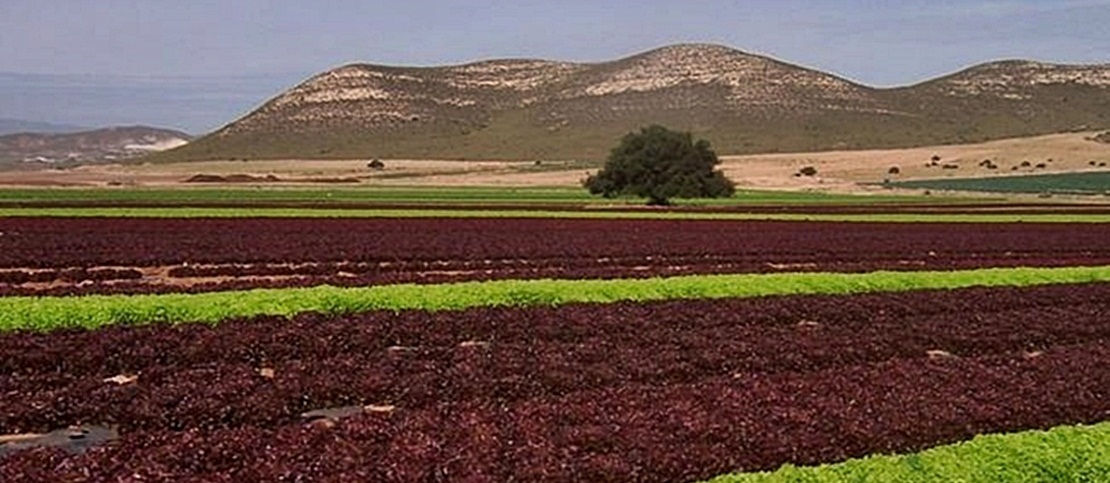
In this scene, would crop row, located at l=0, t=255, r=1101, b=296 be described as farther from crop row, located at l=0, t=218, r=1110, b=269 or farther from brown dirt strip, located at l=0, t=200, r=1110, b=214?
brown dirt strip, located at l=0, t=200, r=1110, b=214

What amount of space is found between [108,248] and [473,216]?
22125 mm

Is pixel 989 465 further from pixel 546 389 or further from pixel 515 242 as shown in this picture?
pixel 515 242

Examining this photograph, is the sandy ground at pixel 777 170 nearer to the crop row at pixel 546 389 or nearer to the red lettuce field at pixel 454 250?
the red lettuce field at pixel 454 250

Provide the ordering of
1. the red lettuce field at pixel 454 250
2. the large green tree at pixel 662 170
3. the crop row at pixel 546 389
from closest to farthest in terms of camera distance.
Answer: the crop row at pixel 546 389 → the red lettuce field at pixel 454 250 → the large green tree at pixel 662 170

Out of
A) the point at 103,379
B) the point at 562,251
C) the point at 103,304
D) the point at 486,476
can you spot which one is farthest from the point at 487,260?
the point at 486,476

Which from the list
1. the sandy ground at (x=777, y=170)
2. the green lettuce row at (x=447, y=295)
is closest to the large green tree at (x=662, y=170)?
the sandy ground at (x=777, y=170)

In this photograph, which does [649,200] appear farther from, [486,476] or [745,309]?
[486,476]

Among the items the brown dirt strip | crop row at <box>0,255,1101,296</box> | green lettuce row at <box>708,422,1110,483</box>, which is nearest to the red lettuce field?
Answer: crop row at <box>0,255,1101,296</box>

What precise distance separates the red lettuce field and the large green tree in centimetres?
3161

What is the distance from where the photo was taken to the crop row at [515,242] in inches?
1382

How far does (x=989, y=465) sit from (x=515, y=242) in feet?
97.7

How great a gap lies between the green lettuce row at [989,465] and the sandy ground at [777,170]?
328 feet

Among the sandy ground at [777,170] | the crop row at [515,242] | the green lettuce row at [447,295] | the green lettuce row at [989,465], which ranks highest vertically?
the green lettuce row at [989,465]

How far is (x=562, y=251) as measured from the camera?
38000 millimetres
